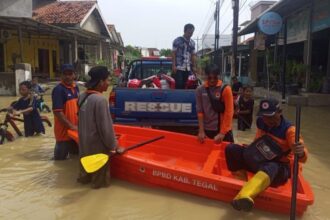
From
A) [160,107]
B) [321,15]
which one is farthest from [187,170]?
[321,15]

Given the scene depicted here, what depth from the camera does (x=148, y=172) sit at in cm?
518

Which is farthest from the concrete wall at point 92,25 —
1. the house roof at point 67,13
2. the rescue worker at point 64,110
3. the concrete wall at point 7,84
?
the rescue worker at point 64,110

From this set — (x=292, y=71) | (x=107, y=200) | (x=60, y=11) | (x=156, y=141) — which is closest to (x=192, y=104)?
(x=156, y=141)

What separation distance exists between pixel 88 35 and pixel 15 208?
2285 centimetres

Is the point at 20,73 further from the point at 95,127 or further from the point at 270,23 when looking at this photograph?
the point at 95,127

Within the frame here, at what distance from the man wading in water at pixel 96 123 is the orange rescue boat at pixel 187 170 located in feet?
0.90

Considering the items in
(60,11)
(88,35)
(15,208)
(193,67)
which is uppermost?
(60,11)

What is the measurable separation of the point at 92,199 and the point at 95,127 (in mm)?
859

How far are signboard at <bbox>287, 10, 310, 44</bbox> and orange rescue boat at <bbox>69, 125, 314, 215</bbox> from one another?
39.2ft

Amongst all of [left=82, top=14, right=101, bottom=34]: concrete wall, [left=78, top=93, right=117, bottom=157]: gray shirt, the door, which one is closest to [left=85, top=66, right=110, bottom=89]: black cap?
[left=78, top=93, right=117, bottom=157]: gray shirt

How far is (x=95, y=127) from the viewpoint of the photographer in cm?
511

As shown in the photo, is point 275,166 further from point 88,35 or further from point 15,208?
point 88,35

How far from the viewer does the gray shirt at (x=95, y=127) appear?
5008mm

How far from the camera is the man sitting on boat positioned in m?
4.20
